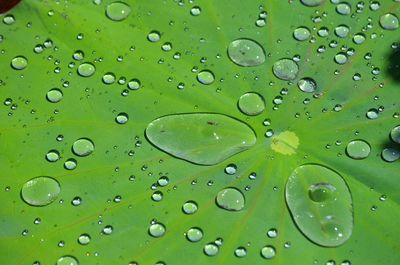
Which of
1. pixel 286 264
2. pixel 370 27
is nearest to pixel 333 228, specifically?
pixel 286 264

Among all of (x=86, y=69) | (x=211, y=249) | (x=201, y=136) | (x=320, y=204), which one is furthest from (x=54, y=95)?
(x=320, y=204)

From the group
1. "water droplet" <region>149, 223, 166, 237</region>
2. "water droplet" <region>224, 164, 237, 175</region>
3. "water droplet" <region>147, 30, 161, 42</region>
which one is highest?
"water droplet" <region>147, 30, 161, 42</region>

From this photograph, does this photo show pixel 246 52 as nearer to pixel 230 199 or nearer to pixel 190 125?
pixel 190 125

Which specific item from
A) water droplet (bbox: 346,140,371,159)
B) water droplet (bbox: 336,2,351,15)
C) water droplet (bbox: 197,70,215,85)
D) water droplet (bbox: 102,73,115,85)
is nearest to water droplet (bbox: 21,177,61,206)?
water droplet (bbox: 102,73,115,85)

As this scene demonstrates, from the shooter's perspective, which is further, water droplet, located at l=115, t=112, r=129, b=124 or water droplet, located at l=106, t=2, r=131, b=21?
water droplet, located at l=106, t=2, r=131, b=21

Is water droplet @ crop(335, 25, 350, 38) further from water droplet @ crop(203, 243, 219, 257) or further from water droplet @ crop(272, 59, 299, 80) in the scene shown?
water droplet @ crop(203, 243, 219, 257)

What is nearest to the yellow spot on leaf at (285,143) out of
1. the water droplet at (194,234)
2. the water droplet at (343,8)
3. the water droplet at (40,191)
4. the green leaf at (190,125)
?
the green leaf at (190,125)

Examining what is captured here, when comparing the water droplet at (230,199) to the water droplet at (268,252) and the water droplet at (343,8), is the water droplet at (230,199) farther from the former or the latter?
the water droplet at (343,8)
